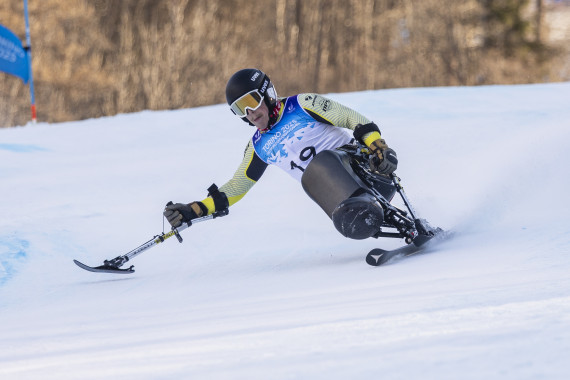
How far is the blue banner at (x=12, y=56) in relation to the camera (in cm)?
1043

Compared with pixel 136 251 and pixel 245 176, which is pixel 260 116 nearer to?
pixel 245 176

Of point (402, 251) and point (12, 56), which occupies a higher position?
point (402, 251)

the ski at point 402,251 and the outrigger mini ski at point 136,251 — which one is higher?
the ski at point 402,251

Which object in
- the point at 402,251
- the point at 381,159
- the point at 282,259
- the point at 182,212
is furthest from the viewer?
the point at 282,259

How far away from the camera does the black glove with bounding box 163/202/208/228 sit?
439cm

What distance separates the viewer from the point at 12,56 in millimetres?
10656

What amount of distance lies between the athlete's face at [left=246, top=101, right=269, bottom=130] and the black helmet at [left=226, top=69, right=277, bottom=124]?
3cm

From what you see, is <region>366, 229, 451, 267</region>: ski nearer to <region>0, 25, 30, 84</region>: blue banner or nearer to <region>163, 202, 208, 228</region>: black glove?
<region>163, 202, 208, 228</region>: black glove

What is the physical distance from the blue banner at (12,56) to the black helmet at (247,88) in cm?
699

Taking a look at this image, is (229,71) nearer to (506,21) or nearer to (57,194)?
(506,21)

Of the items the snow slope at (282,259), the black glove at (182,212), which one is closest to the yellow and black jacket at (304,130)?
the black glove at (182,212)

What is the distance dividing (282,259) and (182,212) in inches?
27.6

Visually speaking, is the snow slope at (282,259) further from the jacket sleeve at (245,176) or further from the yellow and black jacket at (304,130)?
the yellow and black jacket at (304,130)

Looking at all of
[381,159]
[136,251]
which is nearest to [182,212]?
[136,251]
